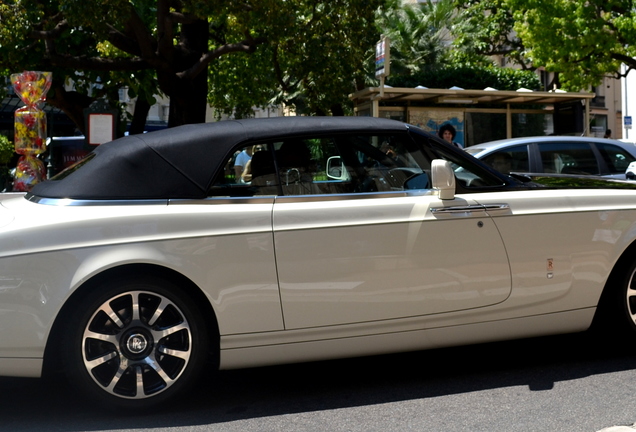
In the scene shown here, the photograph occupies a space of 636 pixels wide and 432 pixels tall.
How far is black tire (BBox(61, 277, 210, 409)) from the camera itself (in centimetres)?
429

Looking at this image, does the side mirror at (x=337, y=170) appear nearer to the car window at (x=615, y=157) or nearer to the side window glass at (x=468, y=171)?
the side window glass at (x=468, y=171)

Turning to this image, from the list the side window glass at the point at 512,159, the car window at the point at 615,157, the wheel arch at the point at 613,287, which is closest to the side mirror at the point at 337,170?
the wheel arch at the point at 613,287

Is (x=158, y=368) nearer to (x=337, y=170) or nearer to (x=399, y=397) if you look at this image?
(x=399, y=397)

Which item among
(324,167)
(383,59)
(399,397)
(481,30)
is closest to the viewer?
(399,397)

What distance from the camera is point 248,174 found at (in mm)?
4680

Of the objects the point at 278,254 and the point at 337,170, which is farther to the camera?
the point at 337,170

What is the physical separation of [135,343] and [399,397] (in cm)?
139

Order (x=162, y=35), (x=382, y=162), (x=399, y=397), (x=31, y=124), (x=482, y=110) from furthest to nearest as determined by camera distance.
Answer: (x=482, y=110) < (x=162, y=35) < (x=31, y=124) < (x=382, y=162) < (x=399, y=397)

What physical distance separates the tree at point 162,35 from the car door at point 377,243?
11.1m

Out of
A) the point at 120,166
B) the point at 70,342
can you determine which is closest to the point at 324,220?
the point at 120,166

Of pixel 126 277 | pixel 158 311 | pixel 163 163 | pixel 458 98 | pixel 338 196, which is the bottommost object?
pixel 158 311

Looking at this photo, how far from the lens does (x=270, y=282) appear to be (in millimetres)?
4441

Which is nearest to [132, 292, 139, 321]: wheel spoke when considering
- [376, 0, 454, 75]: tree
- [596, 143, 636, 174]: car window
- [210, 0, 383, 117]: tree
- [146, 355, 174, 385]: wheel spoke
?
[146, 355, 174, 385]: wheel spoke

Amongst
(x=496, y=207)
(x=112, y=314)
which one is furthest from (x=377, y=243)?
(x=112, y=314)
